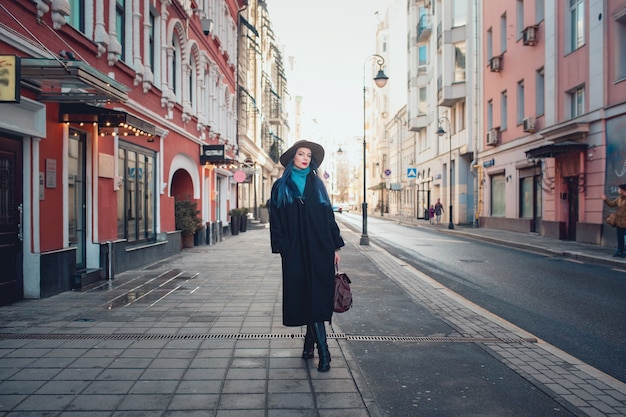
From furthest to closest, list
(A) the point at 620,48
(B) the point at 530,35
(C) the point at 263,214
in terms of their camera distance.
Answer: (C) the point at 263,214, (B) the point at 530,35, (A) the point at 620,48

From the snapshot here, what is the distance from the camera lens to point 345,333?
598 cm

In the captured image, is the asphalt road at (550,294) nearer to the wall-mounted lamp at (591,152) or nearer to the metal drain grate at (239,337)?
the metal drain grate at (239,337)

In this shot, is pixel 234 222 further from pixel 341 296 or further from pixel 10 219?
pixel 341 296

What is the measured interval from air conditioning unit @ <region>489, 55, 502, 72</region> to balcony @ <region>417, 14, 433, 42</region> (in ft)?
49.8

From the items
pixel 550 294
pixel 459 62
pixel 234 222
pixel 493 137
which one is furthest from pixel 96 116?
pixel 459 62

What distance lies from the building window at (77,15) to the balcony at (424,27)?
116 feet

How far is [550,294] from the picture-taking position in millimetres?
8930

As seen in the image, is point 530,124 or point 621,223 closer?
point 621,223

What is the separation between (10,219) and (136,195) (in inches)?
220

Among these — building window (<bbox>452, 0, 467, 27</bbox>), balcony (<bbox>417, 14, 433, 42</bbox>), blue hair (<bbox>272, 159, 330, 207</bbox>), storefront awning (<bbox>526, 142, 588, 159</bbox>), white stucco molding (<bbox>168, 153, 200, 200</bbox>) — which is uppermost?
balcony (<bbox>417, 14, 433, 42</bbox>)

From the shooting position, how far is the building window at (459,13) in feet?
112

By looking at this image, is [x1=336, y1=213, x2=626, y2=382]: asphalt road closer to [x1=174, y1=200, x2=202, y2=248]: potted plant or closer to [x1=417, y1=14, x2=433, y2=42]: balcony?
[x1=174, y1=200, x2=202, y2=248]: potted plant

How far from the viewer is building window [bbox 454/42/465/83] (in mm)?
34031

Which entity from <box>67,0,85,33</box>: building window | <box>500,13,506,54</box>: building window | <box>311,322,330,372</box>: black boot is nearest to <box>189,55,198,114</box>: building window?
<box>67,0,85,33</box>: building window
